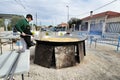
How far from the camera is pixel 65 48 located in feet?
13.5

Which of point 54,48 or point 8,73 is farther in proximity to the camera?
point 54,48

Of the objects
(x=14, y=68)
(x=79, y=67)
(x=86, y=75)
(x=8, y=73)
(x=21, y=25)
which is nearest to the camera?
(x=8, y=73)

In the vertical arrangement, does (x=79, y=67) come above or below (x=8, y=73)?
below

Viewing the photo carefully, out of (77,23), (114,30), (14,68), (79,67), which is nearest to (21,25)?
(79,67)

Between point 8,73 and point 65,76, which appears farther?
point 65,76

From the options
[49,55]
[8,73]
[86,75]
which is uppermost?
[8,73]

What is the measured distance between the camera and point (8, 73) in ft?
4.69

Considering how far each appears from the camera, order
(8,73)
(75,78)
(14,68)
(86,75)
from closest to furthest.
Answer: (8,73) → (14,68) → (75,78) → (86,75)

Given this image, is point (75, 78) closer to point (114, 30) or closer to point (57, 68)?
point (57, 68)

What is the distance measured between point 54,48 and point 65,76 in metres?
0.97

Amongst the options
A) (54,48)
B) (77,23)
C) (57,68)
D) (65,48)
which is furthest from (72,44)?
(77,23)

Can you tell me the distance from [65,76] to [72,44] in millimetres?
1178

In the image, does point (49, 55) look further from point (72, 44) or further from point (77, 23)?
point (77, 23)

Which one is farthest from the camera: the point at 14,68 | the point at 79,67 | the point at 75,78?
the point at 79,67
